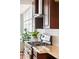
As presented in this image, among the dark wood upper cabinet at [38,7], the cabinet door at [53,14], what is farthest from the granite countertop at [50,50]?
the dark wood upper cabinet at [38,7]

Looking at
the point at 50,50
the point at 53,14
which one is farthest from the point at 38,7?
the point at 50,50

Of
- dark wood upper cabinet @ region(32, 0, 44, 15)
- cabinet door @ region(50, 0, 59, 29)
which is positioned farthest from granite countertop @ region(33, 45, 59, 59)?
dark wood upper cabinet @ region(32, 0, 44, 15)

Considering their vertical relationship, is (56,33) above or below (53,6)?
below

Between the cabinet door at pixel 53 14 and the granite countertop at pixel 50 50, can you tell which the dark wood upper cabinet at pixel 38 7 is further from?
A: the granite countertop at pixel 50 50

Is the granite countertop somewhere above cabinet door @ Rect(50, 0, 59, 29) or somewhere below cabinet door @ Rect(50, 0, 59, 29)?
below

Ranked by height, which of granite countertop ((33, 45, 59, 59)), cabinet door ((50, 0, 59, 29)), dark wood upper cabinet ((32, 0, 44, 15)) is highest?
dark wood upper cabinet ((32, 0, 44, 15))

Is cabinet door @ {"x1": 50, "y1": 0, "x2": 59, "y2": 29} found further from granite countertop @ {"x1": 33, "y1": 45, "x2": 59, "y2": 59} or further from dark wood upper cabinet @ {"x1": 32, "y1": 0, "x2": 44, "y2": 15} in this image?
dark wood upper cabinet @ {"x1": 32, "y1": 0, "x2": 44, "y2": 15}
